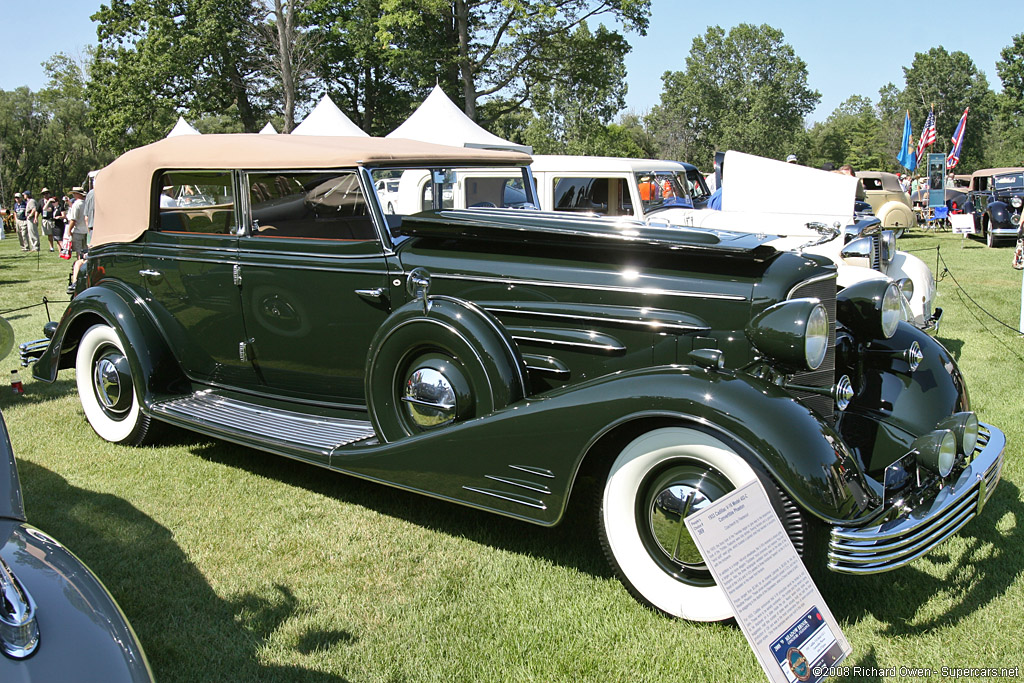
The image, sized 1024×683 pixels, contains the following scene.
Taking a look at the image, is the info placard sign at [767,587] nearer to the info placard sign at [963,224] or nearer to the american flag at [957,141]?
the info placard sign at [963,224]

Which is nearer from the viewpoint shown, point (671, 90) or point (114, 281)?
point (114, 281)

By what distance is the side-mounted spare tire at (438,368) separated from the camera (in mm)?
3201

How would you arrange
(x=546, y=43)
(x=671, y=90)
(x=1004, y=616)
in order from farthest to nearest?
1. (x=671, y=90)
2. (x=546, y=43)
3. (x=1004, y=616)

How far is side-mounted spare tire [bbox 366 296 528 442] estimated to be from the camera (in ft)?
10.5

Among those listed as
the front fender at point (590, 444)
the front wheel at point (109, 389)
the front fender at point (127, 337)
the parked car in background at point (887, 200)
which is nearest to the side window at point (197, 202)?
the front fender at point (127, 337)

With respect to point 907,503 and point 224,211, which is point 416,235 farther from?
point 907,503

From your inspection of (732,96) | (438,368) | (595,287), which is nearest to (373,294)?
(438,368)

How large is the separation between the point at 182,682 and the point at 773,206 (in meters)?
9.72

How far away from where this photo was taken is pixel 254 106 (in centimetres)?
3688

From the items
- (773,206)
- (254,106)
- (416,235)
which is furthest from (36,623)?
(254,106)

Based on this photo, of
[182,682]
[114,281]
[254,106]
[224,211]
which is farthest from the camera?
[254,106]

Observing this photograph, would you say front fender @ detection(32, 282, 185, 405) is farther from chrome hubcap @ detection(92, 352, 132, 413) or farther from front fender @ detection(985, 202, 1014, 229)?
front fender @ detection(985, 202, 1014, 229)

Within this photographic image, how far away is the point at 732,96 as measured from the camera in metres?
68.9

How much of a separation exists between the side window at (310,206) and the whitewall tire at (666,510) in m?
1.85
